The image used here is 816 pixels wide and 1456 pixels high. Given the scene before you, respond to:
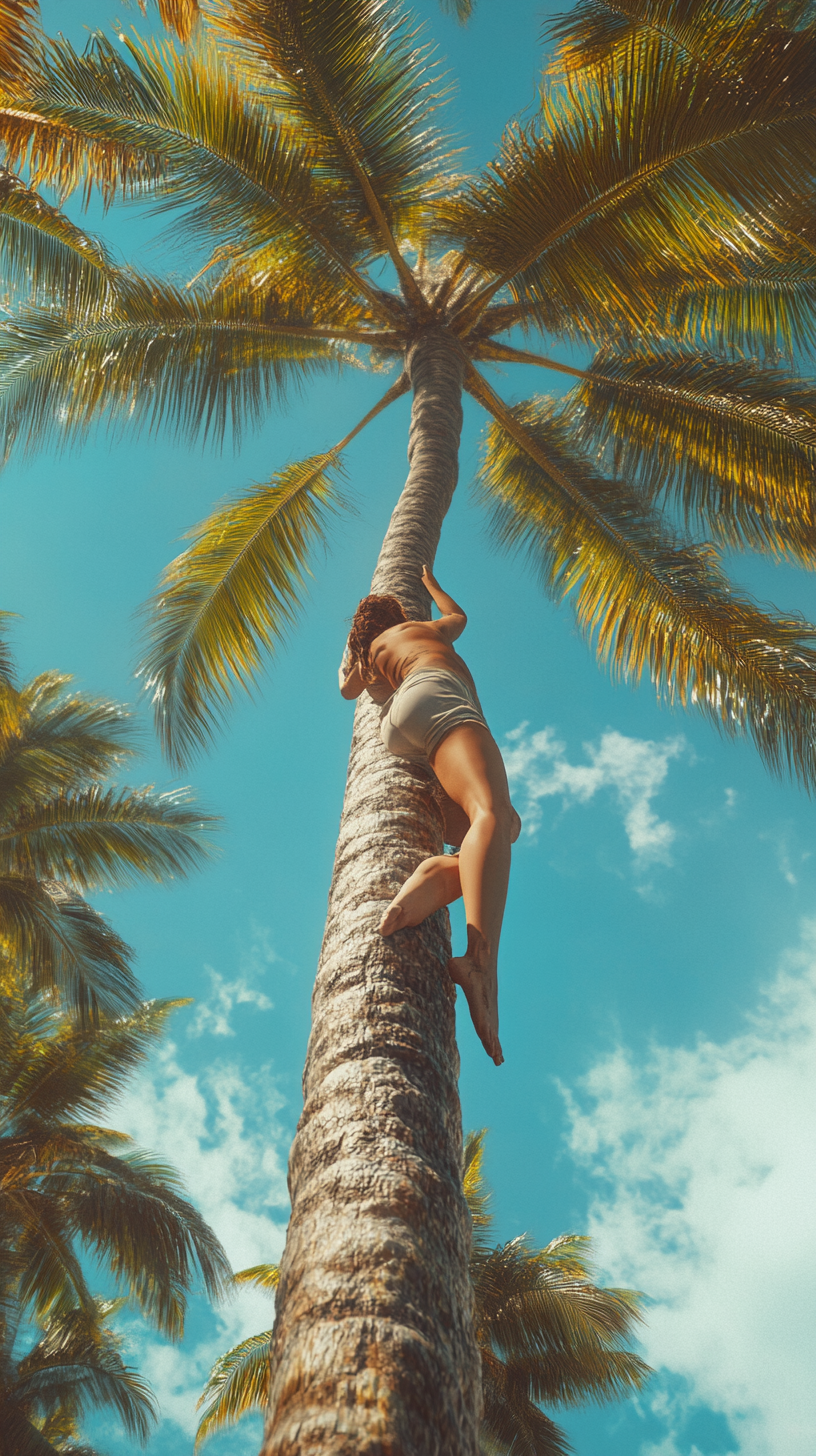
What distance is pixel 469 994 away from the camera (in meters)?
2.32

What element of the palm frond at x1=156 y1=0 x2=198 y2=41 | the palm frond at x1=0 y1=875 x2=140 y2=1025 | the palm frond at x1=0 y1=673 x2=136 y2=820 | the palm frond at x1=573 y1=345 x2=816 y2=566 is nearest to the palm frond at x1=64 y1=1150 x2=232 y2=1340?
the palm frond at x1=0 y1=875 x2=140 y2=1025

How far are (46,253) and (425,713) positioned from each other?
5878 millimetres

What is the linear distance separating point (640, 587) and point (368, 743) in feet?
16.0

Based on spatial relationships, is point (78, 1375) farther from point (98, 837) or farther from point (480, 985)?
point (480, 985)

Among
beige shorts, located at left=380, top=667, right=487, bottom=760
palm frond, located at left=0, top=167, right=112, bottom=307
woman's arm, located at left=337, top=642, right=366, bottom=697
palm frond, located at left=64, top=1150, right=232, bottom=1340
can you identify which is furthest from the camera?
palm frond, located at left=64, top=1150, right=232, bottom=1340

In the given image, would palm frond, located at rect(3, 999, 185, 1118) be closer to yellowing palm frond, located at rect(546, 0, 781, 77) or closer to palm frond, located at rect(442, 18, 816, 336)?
palm frond, located at rect(442, 18, 816, 336)

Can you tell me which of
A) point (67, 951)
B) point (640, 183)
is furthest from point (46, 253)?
point (67, 951)

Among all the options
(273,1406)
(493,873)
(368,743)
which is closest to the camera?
(273,1406)

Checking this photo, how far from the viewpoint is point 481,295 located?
742 centimetres

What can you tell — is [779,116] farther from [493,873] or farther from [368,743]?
[493,873]

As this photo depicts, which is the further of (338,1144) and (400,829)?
(400,829)

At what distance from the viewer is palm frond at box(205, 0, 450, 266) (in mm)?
6277

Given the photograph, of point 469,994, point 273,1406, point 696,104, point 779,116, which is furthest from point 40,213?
point 273,1406

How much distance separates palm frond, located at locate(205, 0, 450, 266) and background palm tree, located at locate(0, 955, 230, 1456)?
866 cm
